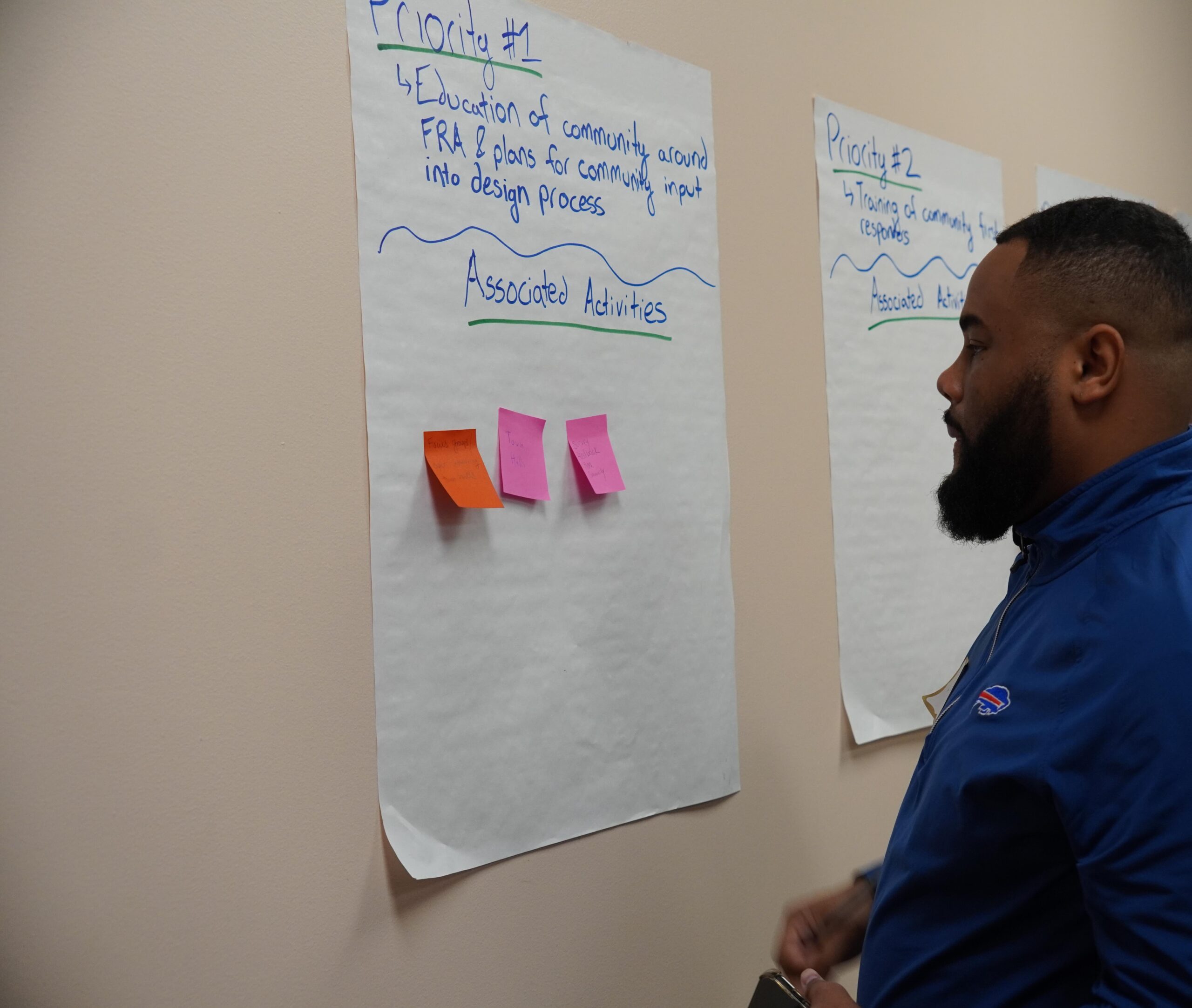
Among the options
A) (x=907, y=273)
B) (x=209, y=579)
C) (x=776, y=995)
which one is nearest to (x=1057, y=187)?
(x=907, y=273)

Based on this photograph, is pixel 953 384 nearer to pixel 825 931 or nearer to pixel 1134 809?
pixel 1134 809

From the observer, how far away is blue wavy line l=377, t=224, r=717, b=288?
948 millimetres

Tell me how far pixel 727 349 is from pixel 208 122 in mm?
676

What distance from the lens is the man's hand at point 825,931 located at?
0.97m

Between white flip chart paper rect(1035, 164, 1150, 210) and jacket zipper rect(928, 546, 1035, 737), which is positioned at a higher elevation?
white flip chart paper rect(1035, 164, 1150, 210)

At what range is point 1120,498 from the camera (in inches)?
31.9

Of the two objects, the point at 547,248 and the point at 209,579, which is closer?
the point at 209,579

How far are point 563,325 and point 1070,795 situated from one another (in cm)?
68

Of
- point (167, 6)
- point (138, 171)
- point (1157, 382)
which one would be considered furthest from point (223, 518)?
point (1157, 382)

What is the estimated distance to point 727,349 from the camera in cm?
126

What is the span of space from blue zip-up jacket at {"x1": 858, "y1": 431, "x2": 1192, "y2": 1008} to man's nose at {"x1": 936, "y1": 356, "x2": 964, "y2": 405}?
0.16 metres

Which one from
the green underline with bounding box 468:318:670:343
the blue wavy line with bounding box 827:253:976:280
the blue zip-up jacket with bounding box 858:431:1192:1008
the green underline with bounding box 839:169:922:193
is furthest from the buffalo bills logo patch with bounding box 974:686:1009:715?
the green underline with bounding box 839:169:922:193

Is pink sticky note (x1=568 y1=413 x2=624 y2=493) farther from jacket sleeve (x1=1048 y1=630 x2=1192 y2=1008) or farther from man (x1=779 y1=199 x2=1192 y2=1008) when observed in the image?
jacket sleeve (x1=1048 y1=630 x2=1192 y2=1008)

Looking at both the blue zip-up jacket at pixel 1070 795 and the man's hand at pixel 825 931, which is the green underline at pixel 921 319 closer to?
the blue zip-up jacket at pixel 1070 795
